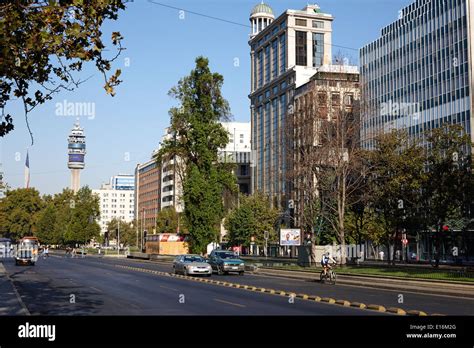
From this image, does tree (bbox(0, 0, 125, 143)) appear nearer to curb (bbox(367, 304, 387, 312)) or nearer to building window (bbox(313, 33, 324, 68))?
curb (bbox(367, 304, 387, 312))

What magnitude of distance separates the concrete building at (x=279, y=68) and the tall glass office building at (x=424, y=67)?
18097 mm

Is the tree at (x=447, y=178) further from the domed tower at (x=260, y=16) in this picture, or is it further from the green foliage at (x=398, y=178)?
the domed tower at (x=260, y=16)

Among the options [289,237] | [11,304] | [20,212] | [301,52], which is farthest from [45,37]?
[20,212]

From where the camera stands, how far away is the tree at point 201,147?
58.2 m

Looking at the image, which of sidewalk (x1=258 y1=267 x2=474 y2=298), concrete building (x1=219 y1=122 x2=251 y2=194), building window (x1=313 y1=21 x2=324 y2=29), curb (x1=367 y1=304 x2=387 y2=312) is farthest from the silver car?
building window (x1=313 y1=21 x2=324 y2=29)

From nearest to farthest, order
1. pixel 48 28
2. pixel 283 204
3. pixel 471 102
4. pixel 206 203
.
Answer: pixel 48 28 < pixel 206 203 < pixel 471 102 < pixel 283 204

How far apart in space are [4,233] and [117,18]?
142m

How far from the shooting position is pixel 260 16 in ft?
513

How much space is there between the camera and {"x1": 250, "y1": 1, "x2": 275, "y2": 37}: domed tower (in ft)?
Answer: 512

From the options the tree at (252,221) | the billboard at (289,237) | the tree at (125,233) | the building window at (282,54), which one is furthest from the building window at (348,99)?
the tree at (125,233)

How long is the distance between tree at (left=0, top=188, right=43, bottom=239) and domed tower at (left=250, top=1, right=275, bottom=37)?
7049cm
